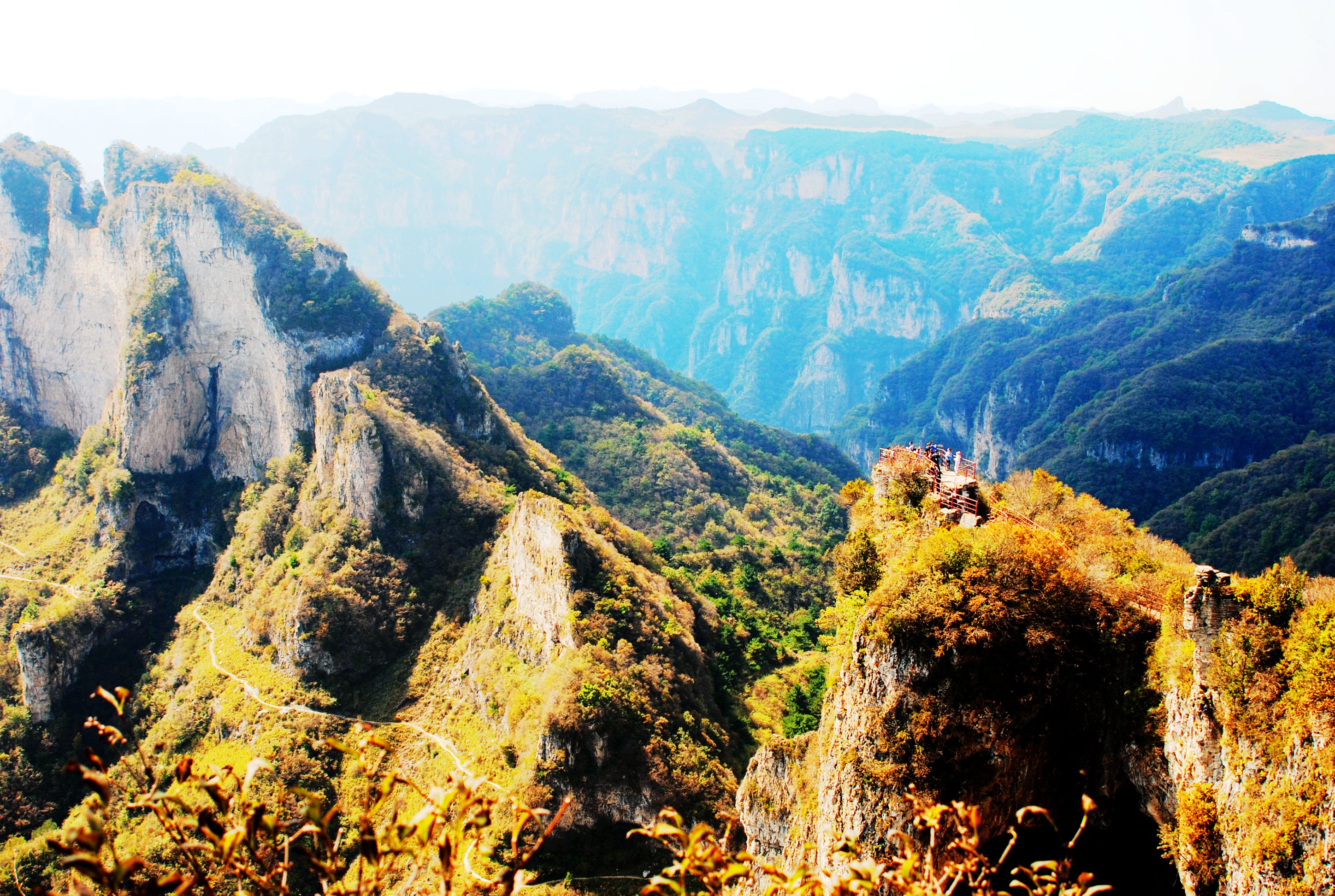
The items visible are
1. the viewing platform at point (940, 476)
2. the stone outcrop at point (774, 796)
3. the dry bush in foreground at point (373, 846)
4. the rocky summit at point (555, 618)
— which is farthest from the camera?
the viewing platform at point (940, 476)

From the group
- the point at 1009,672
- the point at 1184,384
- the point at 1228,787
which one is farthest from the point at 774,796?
the point at 1184,384

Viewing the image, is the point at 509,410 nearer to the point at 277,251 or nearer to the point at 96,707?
the point at 277,251

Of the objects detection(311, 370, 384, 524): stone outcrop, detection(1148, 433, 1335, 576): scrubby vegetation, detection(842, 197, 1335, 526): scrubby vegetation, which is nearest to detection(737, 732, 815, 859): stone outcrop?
detection(311, 370, 384, 524): stone outcrop

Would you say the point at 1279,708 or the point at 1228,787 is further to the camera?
the point at 1228,787

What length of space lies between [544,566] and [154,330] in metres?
44.2

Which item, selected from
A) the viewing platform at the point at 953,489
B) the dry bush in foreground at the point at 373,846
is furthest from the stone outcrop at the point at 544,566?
the dry bush in foreground at the point at 373,846

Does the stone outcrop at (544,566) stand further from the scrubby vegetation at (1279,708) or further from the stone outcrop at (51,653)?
the scrubby vegetation at (1279,708)

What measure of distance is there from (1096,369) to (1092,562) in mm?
150460

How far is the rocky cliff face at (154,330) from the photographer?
2571 inches

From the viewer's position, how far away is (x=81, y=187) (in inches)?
3164

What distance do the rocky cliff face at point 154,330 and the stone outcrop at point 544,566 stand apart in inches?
1025

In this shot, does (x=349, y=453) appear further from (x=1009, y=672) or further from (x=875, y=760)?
(x=1009, y=672)

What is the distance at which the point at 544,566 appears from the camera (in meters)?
43.9

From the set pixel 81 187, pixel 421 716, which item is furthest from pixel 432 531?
pixel 81 187
